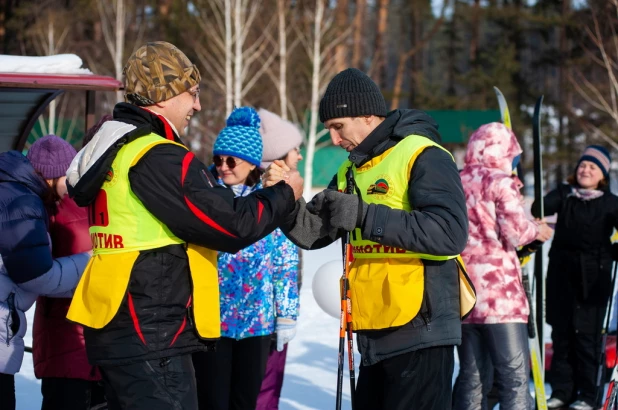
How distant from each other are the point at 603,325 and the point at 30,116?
4.11 metres

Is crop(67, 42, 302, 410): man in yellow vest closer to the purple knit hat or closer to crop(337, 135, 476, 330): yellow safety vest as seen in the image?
Result: crop(337, 135, 476, 330): yellow safety vest

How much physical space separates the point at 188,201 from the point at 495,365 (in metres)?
2.48

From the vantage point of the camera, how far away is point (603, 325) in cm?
591

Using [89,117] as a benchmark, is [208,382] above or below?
below

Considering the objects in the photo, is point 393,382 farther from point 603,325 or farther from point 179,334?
point 603,325

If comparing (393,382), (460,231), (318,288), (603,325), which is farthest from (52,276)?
(603,325)

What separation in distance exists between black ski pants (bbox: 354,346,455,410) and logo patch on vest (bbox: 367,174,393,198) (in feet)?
1.77

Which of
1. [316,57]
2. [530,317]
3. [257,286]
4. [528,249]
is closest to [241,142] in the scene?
[257,286]

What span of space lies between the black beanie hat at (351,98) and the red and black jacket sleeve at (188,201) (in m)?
0.60

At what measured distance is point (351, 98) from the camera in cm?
292

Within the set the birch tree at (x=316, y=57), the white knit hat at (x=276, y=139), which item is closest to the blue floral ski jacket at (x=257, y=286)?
the white knit hat at (x=276, y=139)

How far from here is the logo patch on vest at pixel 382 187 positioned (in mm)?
2824

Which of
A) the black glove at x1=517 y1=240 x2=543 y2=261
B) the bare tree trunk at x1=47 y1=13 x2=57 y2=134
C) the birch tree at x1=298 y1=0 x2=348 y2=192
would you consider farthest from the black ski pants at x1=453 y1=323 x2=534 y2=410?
the bare tree trunk at x1=47 y1=13 x2=57 y2=134

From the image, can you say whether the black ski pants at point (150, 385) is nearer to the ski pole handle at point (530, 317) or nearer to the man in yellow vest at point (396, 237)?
the man in yellow vest at point (396, 237)
